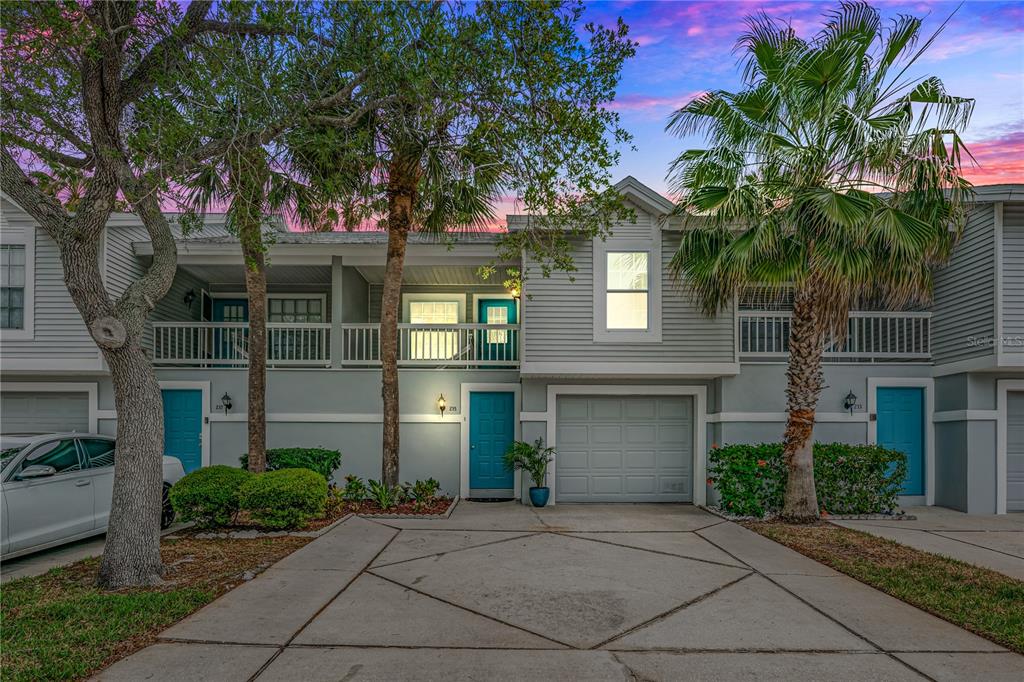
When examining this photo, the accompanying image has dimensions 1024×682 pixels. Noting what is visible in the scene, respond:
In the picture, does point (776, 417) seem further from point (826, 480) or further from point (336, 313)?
point (336, 313)

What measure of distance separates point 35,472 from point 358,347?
675 centimetres

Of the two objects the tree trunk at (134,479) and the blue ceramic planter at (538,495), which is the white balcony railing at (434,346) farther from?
the tree trunk at (134,479)

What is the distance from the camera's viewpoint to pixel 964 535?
9.94 metres

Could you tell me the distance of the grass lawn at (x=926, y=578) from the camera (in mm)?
5816

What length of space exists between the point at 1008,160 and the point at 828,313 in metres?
5.63

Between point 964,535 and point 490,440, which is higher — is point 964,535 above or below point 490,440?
below

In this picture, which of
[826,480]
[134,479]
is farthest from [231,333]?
[826,480]

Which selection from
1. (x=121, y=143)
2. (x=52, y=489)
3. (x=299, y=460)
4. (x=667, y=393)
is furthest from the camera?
(x=667, y=393)

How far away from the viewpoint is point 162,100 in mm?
7488

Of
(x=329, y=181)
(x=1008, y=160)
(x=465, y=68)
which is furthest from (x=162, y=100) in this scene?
(x=1008, y=160)

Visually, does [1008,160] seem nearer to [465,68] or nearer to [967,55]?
[967,55]

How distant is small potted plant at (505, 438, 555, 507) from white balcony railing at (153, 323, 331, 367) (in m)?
4.35

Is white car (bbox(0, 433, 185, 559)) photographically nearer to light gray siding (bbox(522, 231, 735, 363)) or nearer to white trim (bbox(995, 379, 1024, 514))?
light gray siding (bbox(522, 231, 735, 363))

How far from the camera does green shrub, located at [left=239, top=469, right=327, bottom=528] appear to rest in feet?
30.5
